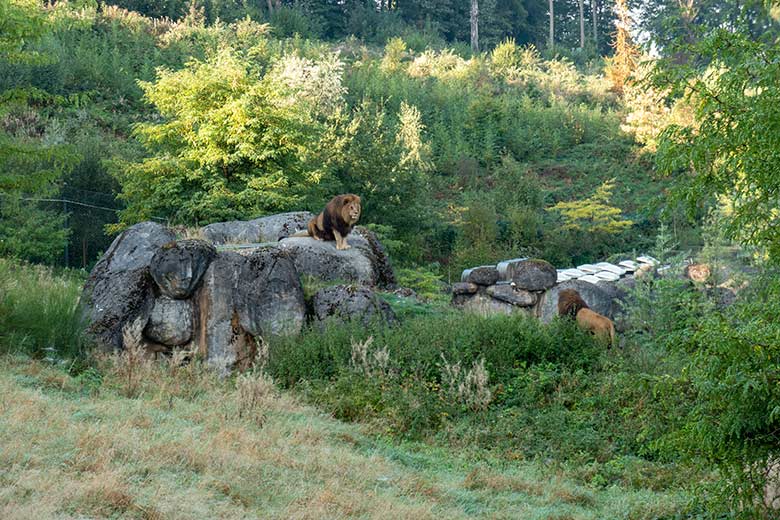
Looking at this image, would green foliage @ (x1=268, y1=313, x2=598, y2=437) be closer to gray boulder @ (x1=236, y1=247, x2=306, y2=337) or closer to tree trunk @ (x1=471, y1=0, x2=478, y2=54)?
gray boulder @ (x1=236, y1=247, x2=306, y2=337)

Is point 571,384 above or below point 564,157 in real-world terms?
below

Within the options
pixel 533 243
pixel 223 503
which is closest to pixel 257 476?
pixel 223 503

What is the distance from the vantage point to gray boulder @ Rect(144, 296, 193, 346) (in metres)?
11.1

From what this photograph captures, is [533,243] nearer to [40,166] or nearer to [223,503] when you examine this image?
[40,166]

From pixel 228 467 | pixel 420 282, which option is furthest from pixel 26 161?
pixel 420 282

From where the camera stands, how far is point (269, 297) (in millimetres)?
11539

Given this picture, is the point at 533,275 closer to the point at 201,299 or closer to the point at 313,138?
the point at 201,299

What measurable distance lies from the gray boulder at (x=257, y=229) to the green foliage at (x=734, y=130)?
11016mm

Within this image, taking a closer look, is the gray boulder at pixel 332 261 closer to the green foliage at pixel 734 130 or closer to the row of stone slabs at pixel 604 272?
the row of stone slabs at pixel 604 272

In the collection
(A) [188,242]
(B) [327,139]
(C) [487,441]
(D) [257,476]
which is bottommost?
(C) [487,441]

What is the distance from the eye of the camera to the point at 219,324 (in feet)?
36.8

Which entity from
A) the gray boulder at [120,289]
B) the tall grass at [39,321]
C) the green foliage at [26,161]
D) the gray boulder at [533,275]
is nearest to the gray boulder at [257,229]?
the green foliage at [26,161]

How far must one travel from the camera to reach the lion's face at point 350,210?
1404 centimetres

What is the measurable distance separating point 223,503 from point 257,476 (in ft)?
2.09
